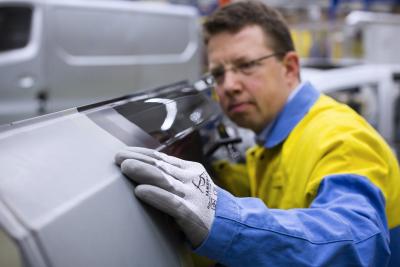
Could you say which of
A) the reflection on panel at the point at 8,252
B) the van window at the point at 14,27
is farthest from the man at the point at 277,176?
the van window at the point at 14,27

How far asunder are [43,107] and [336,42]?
487 cm

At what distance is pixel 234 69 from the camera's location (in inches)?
66.2

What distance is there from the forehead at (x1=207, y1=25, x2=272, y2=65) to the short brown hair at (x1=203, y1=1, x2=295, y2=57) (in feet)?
0.06

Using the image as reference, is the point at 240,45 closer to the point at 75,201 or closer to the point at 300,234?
the point at 300,234

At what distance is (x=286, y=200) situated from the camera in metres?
1.39

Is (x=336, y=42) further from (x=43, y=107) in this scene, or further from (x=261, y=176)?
(x=261, y=176)

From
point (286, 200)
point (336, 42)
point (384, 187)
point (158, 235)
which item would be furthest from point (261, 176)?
point (336, 42)

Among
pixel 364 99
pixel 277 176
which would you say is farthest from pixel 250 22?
pixel 364 99

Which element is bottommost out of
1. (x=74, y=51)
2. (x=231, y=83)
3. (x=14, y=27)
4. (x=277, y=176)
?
(x=74, y=51)

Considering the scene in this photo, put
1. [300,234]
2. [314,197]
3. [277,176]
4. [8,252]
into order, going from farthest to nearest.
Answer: [277,176], [314,197], [300,234], [8,252]

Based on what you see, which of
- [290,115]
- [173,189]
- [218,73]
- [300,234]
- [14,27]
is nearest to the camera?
[173,189]

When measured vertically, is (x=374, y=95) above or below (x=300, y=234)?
below

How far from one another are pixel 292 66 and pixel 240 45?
24 cm

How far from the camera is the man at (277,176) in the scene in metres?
0.90
